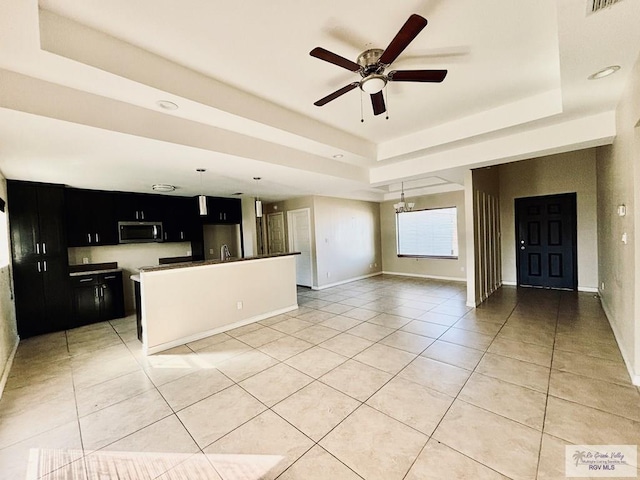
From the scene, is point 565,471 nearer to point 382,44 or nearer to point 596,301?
point 382,44

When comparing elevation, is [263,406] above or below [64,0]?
below

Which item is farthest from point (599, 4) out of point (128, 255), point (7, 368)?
point (128, 255)

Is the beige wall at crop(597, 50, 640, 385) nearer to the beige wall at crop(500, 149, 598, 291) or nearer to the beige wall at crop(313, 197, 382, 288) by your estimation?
the beige wall at crop(500, 149, 598, 291)

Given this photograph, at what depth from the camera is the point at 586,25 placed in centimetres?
161

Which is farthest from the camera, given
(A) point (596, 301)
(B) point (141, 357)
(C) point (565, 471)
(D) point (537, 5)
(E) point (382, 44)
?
(A) point (596, 301)

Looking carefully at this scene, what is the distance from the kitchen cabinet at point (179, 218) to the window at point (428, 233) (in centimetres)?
579

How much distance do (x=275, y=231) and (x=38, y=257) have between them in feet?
16.2

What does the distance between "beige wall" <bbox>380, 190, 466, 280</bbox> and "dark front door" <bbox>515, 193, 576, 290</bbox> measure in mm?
1182

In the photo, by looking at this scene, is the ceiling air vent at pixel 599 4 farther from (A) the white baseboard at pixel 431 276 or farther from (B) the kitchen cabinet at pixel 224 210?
(B) the kitchen cabinet at pixel 224 210

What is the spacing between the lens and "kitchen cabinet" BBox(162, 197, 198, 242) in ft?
19.2

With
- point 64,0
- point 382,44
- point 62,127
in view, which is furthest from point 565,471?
point 62,127

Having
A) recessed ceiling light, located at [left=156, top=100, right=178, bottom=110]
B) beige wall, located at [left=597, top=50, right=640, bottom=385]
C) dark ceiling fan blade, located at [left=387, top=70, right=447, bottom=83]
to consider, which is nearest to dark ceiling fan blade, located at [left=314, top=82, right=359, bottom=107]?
dark ceiling fan blade, located at [left=387, top=70, right=447, bottom=83]

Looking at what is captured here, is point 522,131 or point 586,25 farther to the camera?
point 522,131

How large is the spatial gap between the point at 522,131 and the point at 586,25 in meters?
2.06
